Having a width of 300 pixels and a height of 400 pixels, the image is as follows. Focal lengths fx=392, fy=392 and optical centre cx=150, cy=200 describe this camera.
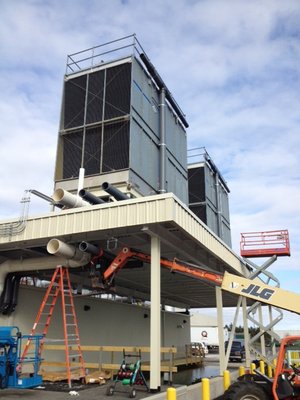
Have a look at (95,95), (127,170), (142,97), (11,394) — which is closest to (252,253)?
(127,170)

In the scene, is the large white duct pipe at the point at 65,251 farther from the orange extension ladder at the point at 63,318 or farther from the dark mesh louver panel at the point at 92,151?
the dark mesh louver panel at the point at 92,151

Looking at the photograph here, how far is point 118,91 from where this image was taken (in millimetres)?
17344

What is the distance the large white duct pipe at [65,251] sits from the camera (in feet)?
41.9

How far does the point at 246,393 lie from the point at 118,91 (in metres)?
13.2

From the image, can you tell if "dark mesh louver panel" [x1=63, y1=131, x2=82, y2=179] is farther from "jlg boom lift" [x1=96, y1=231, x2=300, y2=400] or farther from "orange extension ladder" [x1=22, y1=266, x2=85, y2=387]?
"jlg boom lift" [x1=96, y1=231, x2=300, y2=400]

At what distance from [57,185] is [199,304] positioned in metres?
21.6

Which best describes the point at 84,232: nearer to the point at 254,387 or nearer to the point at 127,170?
the point at 127,170

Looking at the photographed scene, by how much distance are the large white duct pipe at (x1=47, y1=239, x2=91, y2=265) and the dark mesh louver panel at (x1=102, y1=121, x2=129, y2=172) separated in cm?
435

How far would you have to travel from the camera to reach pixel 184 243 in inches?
569

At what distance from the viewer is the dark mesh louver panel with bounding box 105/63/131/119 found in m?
16.9

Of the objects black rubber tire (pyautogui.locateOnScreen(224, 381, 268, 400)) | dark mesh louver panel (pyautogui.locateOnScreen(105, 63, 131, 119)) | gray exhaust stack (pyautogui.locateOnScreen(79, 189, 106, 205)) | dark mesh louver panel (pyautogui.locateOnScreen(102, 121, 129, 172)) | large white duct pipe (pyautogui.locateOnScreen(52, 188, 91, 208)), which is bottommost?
black rubber tire (pyautogui.locateOnScreen(224, 381, 268, 400))

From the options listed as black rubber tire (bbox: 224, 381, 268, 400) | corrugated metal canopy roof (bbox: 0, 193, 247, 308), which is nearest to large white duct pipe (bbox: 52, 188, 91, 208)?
corrugated metal canopy roof (bbox: 0, 193, 247, 308)

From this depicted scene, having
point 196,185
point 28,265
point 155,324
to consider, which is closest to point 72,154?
point 28,265

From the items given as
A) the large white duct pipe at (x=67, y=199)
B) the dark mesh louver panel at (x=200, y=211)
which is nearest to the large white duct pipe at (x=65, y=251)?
the large white duct pipe at (x=67, y=199)
